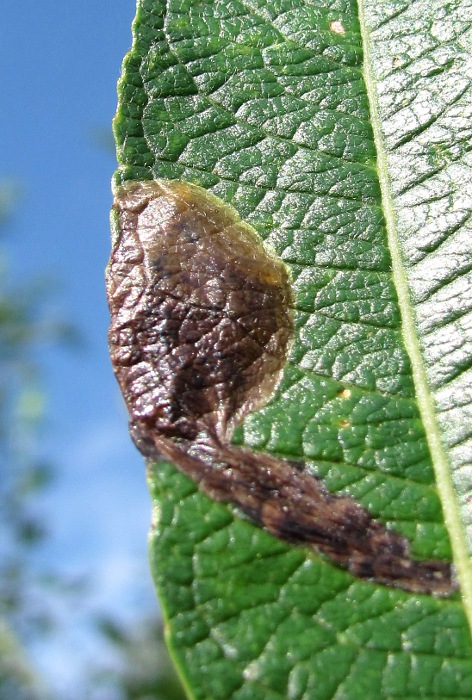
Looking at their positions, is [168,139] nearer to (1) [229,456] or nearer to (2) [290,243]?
(2) [290,243]

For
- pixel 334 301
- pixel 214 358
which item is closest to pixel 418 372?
pixel 334 301

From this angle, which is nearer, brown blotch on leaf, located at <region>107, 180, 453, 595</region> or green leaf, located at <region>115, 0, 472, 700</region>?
green leaf, located at <region>115, 0, 472, 700</region>

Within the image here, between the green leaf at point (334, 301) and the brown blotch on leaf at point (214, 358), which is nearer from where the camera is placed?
the green leaf at point (334, 301)

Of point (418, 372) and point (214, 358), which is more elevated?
point (214, 358)

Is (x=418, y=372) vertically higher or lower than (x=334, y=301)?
lower

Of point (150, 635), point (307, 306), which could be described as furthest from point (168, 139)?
point (150, 635)

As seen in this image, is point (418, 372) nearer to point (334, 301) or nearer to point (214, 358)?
point (334, 301)
